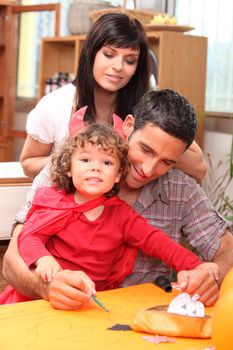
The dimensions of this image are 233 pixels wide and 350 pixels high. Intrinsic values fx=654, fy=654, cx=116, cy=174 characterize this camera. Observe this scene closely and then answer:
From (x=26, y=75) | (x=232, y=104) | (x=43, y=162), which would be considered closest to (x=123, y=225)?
(x=43, y=162)

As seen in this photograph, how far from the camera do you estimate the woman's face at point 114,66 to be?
2078 millimetres

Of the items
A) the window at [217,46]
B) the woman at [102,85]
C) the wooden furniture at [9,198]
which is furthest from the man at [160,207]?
the window at [217,46]

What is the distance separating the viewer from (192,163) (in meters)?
1.91

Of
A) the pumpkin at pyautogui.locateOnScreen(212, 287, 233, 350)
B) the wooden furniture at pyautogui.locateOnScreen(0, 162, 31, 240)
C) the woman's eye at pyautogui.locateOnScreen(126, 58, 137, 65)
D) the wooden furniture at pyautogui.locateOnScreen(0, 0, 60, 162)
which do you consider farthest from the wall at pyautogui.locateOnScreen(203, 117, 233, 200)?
the pumpkin at pyautogui.locateOnScreen(212, 287, 233, 350)

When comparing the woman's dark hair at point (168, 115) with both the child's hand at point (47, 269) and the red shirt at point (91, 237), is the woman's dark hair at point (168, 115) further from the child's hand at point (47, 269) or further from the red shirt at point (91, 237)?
the child's hand at point (47, 269)

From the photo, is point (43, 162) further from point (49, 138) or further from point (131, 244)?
point (131, 244)

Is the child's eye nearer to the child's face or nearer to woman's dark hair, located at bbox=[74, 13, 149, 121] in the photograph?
woman's dark hair, located at bbox=[74, 13, 149, 121]

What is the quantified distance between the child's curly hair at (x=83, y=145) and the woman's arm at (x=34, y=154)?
28.4 inches

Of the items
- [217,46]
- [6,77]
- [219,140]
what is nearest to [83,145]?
[219,140]

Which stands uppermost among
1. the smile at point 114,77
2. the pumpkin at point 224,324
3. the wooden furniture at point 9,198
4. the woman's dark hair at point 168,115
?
the smile at point 114,77

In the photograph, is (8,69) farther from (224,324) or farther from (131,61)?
(224,324)

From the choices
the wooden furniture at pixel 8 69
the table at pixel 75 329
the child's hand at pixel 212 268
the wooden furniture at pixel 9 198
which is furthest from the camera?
the wooden furniture at pixel 8 69

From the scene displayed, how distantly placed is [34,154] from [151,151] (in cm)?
90

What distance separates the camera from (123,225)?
1.52m
